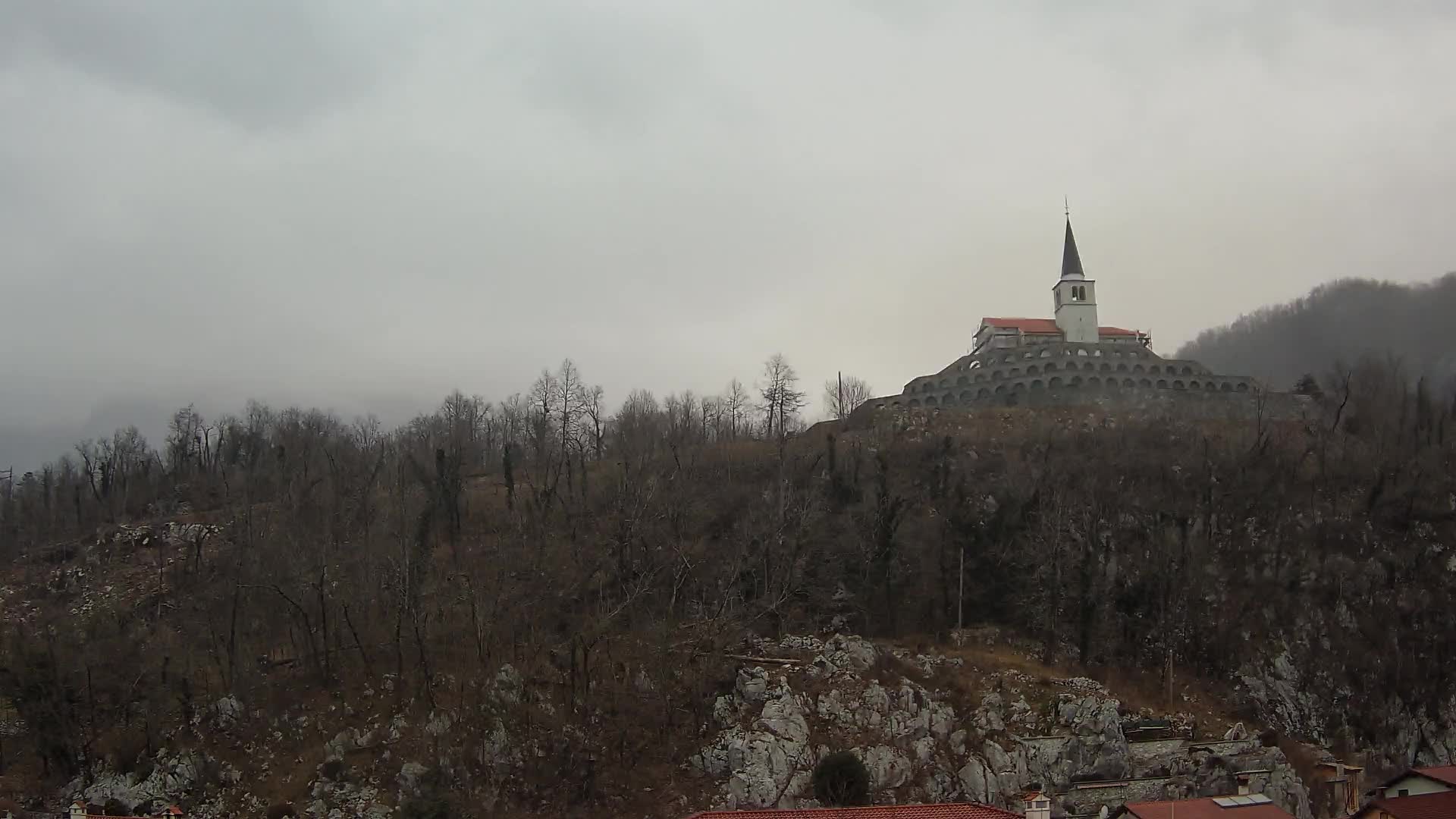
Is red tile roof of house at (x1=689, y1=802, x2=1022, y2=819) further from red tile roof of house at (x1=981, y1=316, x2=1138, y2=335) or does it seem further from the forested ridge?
red tile roof of house at (x1=981, y1=316, x2=1138, y2=335)

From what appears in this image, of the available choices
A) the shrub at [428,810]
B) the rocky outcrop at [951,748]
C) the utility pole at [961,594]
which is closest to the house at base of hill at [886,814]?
the shrub at [428,810]

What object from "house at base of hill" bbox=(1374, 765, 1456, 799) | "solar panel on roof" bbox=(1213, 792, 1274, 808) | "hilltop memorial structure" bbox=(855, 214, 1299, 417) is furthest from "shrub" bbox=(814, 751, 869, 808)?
"hilltop memorial structure" bbox=(855, 214, 1299, 417)

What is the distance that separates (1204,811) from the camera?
87.6 ft

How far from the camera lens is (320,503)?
183 ft

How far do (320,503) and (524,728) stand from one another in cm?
2513

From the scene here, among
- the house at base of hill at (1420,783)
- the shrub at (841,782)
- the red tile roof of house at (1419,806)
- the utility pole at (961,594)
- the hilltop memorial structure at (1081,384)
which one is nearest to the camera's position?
the red tile roof of house at (1419,806)

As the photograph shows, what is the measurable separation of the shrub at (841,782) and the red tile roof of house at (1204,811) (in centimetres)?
890

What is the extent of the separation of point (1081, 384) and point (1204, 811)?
46.2 m

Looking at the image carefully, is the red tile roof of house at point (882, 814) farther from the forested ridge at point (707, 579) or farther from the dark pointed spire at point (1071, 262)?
the dark pointed spire at point (1071, 262)

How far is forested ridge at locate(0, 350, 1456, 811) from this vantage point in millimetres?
38438

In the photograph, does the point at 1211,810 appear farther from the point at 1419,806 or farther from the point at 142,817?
the point at 142,817

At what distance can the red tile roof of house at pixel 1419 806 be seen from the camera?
88.5 feet

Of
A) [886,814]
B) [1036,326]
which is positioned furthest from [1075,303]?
[886,814]

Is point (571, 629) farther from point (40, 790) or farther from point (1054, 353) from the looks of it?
point (1054, 353)
